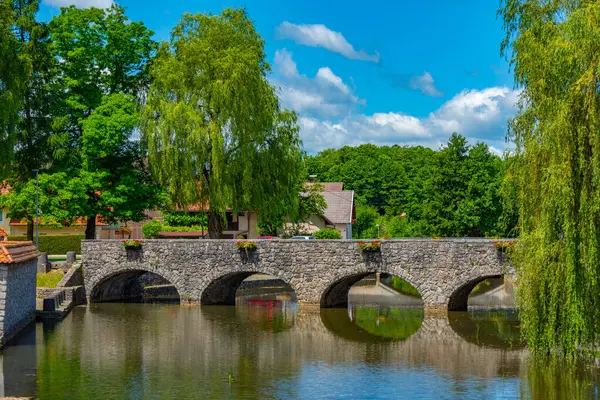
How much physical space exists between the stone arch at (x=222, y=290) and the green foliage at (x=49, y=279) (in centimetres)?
796

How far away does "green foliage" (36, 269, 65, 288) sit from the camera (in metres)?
40.1

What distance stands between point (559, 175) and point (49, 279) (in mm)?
28735

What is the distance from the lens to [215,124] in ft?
131

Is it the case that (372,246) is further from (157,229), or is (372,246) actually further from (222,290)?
(157,229)

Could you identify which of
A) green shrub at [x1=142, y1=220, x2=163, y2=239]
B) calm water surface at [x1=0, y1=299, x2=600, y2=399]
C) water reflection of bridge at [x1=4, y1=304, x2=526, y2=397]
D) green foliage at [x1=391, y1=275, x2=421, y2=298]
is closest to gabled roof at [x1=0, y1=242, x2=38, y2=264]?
calm water surface at [x1=0, y1=299, x2=600, y2=399]

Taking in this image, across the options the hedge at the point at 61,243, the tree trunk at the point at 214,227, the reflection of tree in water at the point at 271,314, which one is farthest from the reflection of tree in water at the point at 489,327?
the hedge at the point at 61,243

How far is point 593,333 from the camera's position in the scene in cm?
2058

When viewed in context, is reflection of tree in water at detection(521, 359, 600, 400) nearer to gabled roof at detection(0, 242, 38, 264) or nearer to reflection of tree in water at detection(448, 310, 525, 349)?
reflection of tree in water at detection(448, 310, 525, 349)

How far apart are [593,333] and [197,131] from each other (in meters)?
23.9

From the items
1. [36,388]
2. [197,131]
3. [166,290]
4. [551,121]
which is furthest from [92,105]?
[551,121]

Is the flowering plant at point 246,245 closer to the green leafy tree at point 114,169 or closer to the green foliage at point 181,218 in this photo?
the green leafy tree at point 114,169

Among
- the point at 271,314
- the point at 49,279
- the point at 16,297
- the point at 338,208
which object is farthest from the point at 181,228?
the point at 16,297

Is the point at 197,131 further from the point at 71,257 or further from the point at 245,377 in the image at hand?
the point at 245,377

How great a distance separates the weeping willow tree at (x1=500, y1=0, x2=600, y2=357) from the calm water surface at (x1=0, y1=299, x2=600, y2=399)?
6.22 feet
